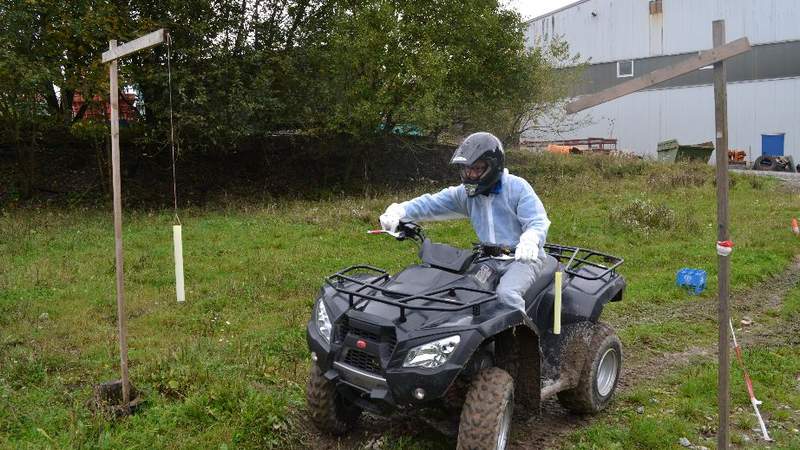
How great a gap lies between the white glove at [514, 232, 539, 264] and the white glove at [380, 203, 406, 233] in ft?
3.23

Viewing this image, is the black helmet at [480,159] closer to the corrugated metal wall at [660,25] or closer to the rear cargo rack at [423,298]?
the rear cargo rack at [423,298]

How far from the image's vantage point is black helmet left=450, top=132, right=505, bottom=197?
4.67 m

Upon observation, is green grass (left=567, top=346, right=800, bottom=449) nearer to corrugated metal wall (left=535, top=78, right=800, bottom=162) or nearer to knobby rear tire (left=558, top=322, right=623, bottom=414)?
knobby rear tire (left=558, top=322, right=623, bottom=414)

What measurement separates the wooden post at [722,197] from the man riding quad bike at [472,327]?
3.53 ft

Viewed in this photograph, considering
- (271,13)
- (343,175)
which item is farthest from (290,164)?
(271,13)

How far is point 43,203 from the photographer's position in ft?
52.7

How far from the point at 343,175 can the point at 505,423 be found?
54.5 ft

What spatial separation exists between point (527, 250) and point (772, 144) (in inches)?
1155

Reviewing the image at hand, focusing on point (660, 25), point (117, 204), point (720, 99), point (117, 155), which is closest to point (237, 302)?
point (117, 204)

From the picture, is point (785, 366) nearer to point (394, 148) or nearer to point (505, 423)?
point (505, 423)

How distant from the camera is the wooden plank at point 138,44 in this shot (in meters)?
4.30

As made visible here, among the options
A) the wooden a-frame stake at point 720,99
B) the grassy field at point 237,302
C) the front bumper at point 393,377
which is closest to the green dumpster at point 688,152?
the grassy field at point 237,302

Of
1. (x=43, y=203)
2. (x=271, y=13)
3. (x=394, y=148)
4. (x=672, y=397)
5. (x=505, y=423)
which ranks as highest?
(x=271, y=13)

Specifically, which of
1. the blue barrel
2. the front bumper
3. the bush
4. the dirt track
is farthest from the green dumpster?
the front bumper
